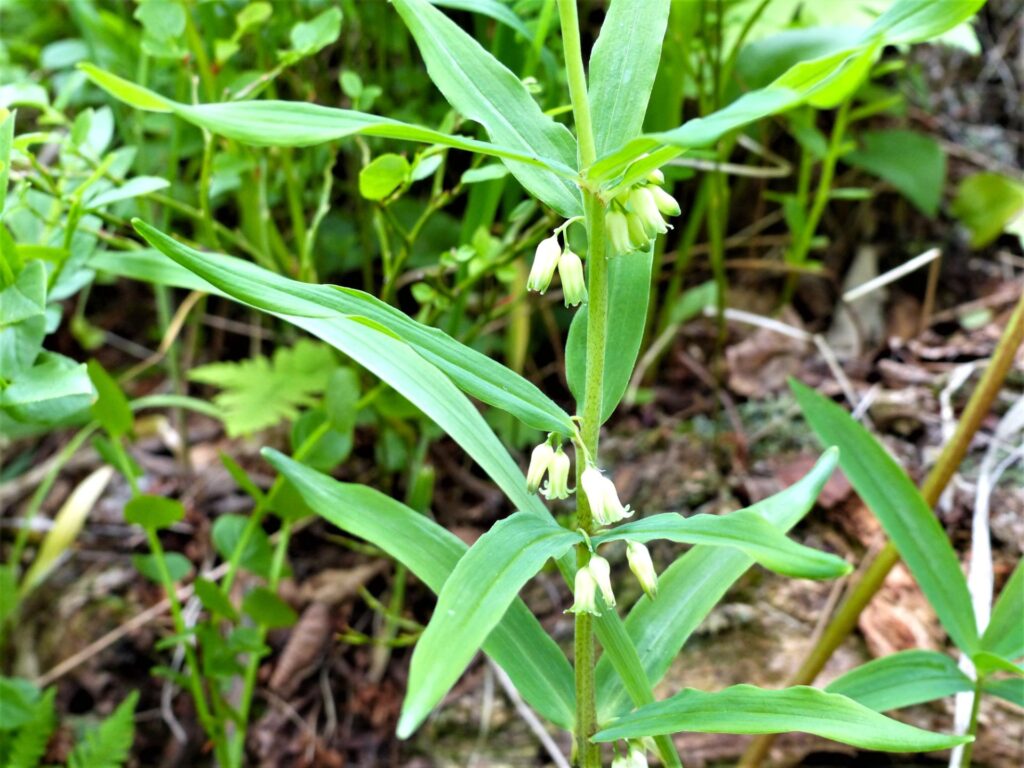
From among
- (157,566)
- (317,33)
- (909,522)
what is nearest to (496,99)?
(317,33)

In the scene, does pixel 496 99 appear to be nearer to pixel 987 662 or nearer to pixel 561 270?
pixel 561 270

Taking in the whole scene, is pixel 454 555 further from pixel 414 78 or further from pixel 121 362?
pixel 121 362

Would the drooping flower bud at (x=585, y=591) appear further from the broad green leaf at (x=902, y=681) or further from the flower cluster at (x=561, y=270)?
the broad green leaf at (x=902, y=681)

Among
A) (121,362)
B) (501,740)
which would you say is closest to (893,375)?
(501,740)

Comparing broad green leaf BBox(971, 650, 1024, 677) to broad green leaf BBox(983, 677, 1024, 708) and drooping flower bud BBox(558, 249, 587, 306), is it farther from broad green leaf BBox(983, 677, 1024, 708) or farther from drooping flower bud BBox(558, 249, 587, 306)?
drooping flower bud BBox(558, 249, 587, 306)

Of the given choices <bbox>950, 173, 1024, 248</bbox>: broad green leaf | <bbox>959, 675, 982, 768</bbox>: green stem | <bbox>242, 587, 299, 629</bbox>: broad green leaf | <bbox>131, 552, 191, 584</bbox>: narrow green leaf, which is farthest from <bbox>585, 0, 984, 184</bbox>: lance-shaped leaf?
<bbox>950, 173, 1024, 248</bbox>: broad green leaf

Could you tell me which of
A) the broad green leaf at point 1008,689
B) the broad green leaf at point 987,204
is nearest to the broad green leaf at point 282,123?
the broad green leaf at point 1008,689
